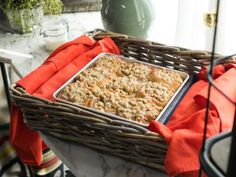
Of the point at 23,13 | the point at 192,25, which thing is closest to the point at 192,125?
the point at 192,25

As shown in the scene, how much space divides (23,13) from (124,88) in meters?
0.68

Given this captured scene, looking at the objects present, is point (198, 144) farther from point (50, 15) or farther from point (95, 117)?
point (50, 15)

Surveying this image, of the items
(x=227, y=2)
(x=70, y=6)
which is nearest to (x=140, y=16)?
(x=227, y=2)

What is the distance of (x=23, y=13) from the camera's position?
1317mm

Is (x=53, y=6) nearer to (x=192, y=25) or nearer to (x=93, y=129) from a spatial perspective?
(x=192, y=25)

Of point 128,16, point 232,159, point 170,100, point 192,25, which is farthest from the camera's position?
point 192,25

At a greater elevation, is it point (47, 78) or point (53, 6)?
point (53, 6)

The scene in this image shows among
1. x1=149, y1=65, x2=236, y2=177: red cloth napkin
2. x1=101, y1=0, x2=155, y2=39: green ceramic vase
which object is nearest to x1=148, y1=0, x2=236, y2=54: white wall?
x1=101, y1=0, x2=155, y2=39: green ceramic vase

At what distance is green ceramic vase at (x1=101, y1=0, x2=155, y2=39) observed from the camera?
41.9 inches

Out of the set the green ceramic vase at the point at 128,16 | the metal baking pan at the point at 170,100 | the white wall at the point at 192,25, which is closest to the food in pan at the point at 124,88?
the metal baking pan at the point at 170,100

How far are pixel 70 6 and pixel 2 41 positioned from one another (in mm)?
350

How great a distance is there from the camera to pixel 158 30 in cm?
136

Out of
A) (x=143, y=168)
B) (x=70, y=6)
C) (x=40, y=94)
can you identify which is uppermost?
(x=70, y=6)

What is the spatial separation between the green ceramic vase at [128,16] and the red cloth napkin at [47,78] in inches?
5.3
